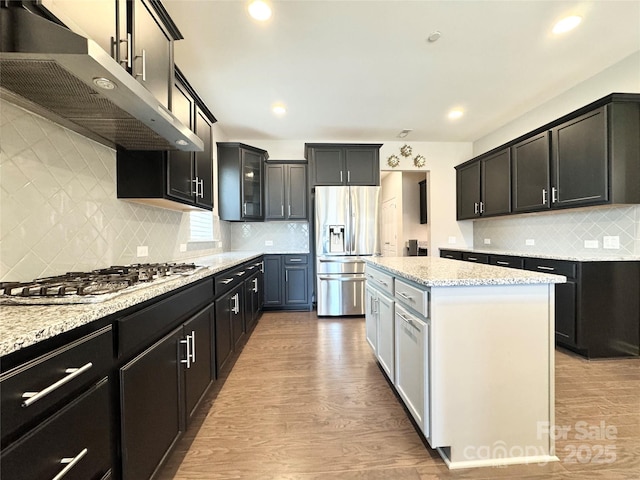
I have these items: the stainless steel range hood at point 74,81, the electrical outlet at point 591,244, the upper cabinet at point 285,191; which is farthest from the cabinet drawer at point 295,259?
the electrical outlet at point 591,244

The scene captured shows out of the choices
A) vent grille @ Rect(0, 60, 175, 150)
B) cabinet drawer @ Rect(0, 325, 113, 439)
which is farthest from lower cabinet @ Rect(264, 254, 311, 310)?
cabinet drawer @ Rect(0, 325, 113, 439)

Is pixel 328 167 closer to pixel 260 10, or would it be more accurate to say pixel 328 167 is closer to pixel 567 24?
pixel 260 10

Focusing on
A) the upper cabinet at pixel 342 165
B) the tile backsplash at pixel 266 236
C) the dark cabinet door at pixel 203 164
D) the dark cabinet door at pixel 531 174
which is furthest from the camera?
the tile backsplash at pixel 266 236

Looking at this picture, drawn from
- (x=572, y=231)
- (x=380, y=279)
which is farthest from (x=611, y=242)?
(x=380, y=279)

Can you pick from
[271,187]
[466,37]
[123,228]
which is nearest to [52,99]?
[123,228]

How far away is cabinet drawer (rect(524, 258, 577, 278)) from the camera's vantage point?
258cm

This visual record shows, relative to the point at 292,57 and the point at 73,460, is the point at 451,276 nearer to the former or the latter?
the point at 73,460

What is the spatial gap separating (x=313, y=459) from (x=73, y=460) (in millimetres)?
1076

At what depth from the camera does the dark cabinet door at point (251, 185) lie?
13.6 ft

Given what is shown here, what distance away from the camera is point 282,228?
15.6 ft

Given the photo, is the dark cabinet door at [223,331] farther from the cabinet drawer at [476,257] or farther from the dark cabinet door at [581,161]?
the dark cabinet door at [581,161]

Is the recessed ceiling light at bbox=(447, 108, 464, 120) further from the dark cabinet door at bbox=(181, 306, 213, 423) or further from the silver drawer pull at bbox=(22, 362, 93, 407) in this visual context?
the silver drawer pull at bbox=(22, 362, 93, 407)

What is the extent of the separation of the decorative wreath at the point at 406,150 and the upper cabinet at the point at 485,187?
911 millimetres

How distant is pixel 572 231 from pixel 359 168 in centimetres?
271
